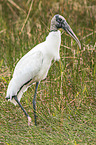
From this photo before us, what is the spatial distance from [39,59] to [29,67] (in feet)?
0.38

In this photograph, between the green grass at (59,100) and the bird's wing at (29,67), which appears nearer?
the green grass at (59,100)

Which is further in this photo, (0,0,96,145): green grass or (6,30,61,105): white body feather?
(6,30,61,105): white body feather

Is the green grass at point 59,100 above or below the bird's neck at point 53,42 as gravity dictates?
below

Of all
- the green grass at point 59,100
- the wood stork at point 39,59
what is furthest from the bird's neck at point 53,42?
the green grass at point 59,100

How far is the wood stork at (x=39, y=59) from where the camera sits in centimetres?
277

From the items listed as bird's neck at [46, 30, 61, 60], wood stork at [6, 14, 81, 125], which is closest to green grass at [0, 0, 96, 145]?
wood stork at [6, 14, 81, 125]

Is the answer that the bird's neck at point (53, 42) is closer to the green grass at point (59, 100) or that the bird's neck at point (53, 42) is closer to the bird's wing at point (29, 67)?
the bird's wing at point (29, 67)

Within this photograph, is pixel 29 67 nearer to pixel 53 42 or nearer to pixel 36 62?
pixel 36 62

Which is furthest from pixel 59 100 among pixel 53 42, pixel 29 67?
pixel 53 42

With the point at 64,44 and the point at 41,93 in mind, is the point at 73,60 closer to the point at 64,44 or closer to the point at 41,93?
the point at 64,44

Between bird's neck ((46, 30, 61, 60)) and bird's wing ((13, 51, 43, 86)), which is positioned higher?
bird's neck ((46, 30, 61, 60))

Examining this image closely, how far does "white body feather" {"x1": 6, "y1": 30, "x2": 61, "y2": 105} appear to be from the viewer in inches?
109

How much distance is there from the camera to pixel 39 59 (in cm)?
279

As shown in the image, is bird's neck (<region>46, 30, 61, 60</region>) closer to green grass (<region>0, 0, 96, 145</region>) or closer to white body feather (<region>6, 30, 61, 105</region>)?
white body feather (<region>6, 30, 61, 105</region>)
